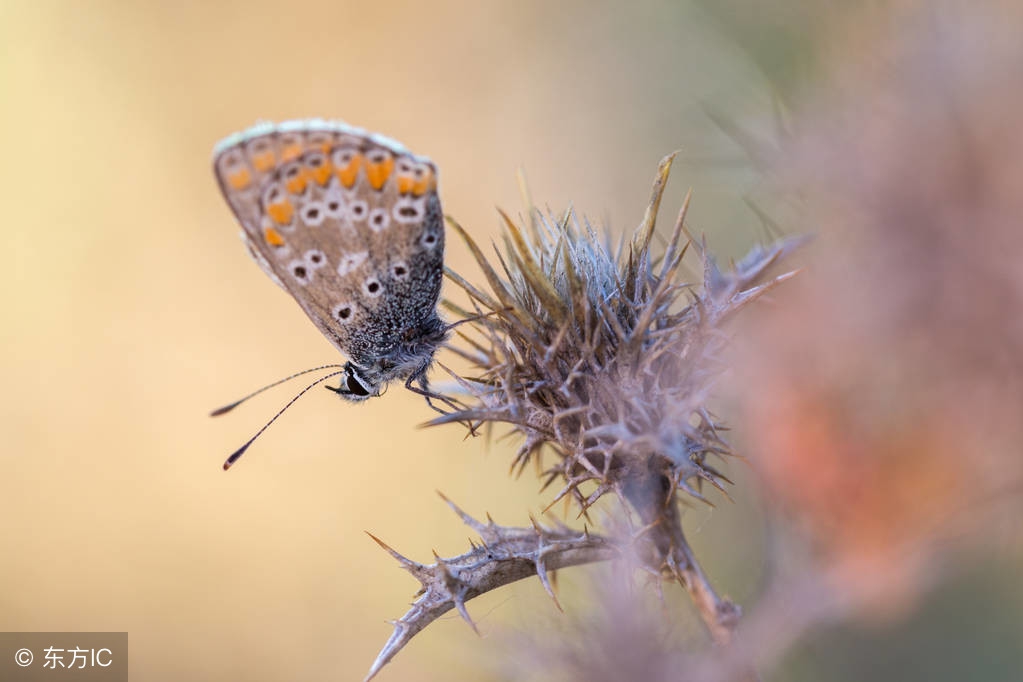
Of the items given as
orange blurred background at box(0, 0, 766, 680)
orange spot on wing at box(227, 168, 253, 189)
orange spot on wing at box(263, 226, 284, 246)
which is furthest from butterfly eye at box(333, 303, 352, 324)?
orange blurred background at box(0, 0, 766, 680)

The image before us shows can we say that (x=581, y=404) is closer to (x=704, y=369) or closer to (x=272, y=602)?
(x=704, y=369)

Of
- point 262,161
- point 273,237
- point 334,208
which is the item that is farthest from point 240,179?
point 334,208

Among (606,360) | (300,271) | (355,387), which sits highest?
(300,271)

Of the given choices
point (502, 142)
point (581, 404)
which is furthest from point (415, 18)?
point (581, 404)

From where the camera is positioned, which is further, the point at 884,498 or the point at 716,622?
the point at 884,498

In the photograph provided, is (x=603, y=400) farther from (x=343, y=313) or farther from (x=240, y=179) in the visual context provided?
(x=240, y=179)

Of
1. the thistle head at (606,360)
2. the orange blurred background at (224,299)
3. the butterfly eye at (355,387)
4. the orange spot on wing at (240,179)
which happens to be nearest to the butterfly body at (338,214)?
the orange spot on wing at (240,179)

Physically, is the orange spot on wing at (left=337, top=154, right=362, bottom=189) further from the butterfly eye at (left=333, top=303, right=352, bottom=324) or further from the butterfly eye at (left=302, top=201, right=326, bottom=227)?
the butterfly eye at (left=333, top=303, right=352, bottom=324)

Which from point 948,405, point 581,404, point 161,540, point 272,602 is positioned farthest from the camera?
point 161,540
